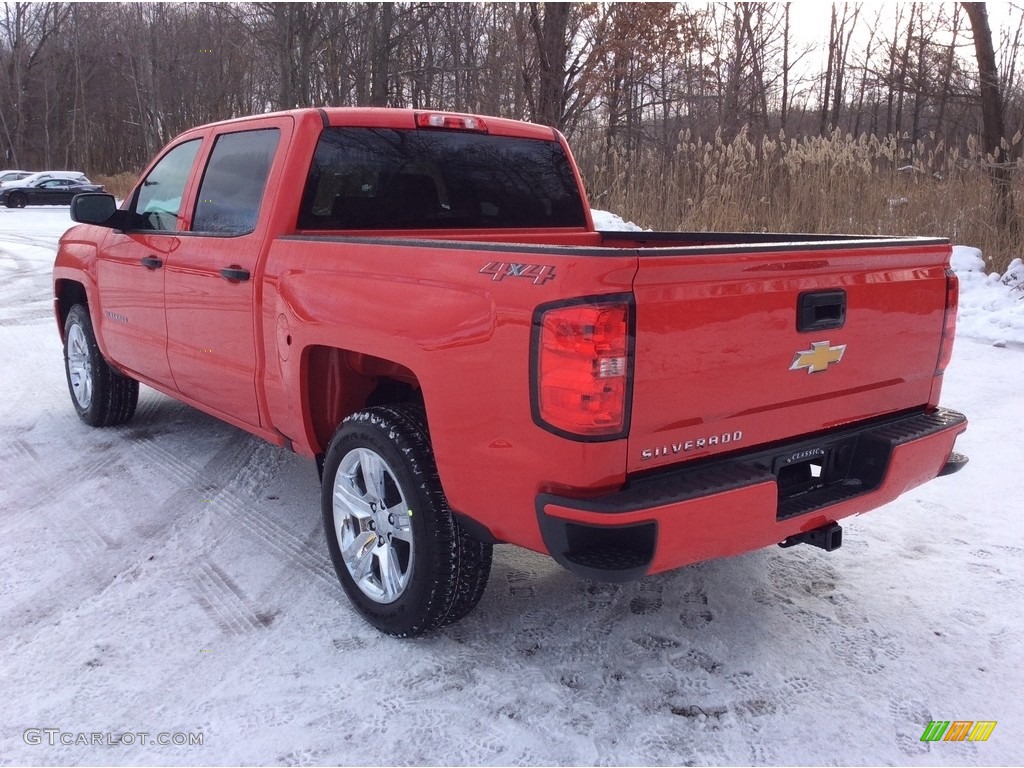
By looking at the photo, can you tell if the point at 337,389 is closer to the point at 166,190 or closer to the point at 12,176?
the point at 166,190

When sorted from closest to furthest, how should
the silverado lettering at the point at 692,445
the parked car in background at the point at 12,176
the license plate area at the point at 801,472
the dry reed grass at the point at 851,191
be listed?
the silverado lettering at the point at 692,445
the license plate area at the point at 801,472
the dry reed grass at the point at 851,191
the parked car in background at the point at 12,176

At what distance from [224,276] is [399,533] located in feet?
5.07

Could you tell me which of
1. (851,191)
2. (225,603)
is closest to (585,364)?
(225,603)

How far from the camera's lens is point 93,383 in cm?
548

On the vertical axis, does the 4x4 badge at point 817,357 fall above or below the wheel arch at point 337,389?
above

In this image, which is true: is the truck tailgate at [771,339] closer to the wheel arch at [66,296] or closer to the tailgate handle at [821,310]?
the tailgate handle at [821,310]

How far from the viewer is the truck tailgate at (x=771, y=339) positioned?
2.28 meters

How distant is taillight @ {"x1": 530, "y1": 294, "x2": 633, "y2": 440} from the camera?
7.16 feet

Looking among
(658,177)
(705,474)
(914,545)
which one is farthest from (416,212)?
(658,177)

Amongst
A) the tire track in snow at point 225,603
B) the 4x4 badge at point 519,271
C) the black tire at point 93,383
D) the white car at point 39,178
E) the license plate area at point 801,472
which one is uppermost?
the white car at point 39,178

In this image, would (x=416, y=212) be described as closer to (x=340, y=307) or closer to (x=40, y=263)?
(x=340, y=307)

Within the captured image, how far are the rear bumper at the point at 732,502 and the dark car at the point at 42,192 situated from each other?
35.7 m

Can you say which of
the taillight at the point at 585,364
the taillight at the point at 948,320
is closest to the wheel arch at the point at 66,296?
the taillight at the point at 585,364

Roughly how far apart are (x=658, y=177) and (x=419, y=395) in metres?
9.14
